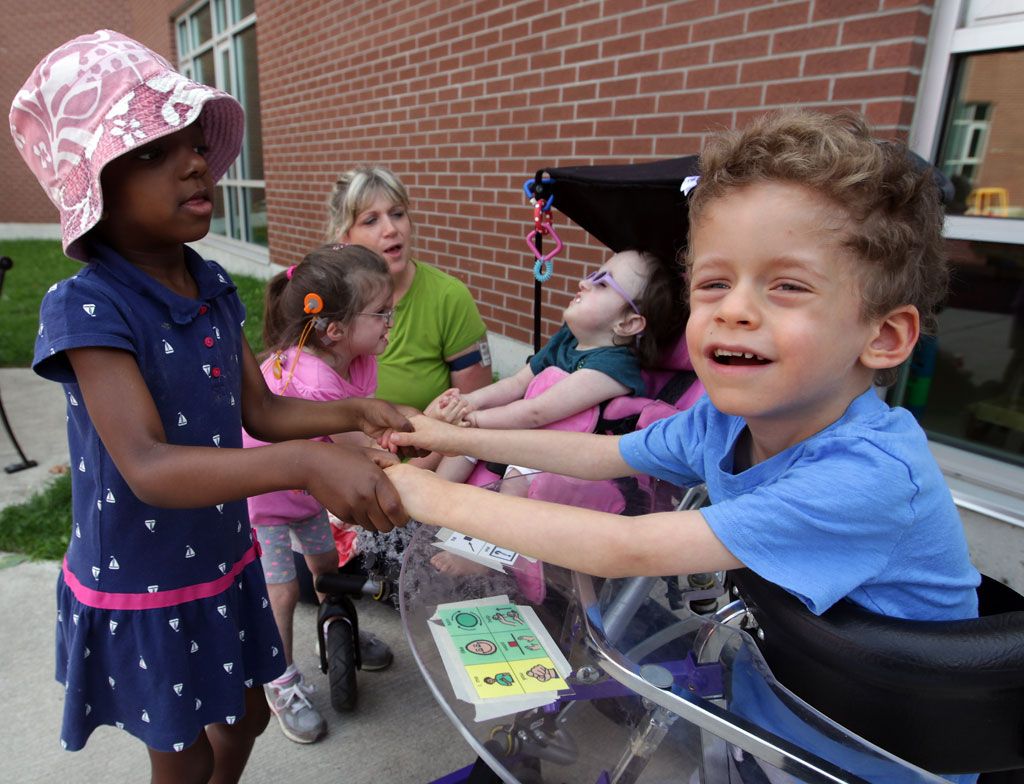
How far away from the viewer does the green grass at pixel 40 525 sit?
3.44 meters

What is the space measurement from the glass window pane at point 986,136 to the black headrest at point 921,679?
231cm

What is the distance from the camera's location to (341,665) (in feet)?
7.94

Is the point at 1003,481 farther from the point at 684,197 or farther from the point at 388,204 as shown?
the point at 388,204

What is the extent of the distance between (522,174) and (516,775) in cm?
410

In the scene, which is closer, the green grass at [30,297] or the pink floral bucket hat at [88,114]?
the pink floral bucket hat at [88,114]

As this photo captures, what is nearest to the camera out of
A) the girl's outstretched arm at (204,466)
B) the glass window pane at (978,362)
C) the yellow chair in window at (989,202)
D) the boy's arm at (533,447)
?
the girl's outstretched arm at (204,466)

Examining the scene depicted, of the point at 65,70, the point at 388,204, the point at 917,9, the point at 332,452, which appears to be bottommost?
the point at 332,452

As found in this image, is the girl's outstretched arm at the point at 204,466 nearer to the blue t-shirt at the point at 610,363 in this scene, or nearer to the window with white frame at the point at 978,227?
the blue t-shirt at the point at 610,363

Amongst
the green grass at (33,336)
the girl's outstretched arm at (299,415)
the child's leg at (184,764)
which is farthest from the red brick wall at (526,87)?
the child's leg at (184,764)

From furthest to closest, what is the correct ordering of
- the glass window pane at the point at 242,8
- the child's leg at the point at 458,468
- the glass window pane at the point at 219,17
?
the glass window pane at the point at 219,17, the glass window pane at the point at 242,8, the child's leg at the point at 458,468

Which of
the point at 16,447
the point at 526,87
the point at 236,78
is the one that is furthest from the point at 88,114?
the point at 236,78

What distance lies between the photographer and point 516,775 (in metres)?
1.19

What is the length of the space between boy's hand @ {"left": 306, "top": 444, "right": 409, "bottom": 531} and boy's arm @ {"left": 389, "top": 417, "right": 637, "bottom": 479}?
0.49 metres

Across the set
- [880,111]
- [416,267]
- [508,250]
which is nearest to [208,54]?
[508,250]
